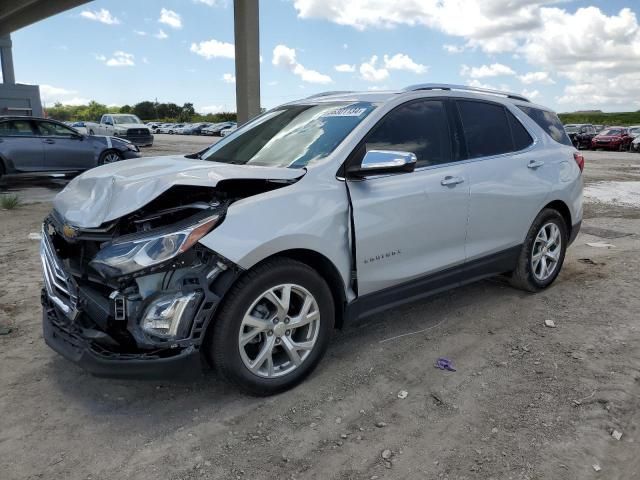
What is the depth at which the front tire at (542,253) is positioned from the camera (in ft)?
15.3

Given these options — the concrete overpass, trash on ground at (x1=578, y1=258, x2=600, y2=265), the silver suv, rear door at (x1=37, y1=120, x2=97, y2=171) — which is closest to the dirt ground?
the silver suv

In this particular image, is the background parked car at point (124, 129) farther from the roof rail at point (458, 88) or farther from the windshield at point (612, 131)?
the windshield at point (612, 131)

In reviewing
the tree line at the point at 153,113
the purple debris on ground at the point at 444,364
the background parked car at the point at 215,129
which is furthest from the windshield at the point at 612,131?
the tree line at the point at 153,113

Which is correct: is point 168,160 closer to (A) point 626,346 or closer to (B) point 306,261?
(B) point 306,261

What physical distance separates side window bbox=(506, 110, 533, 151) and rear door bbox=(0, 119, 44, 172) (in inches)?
430

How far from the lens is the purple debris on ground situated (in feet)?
11.4

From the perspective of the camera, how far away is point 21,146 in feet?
38.3

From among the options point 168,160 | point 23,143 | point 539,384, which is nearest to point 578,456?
point 539,384

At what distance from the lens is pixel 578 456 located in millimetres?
2572

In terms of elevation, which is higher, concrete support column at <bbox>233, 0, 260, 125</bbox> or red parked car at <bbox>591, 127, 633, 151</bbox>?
concrete support column at <bbox>233, 0, 260, 125</bbox>

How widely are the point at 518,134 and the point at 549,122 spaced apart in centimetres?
62

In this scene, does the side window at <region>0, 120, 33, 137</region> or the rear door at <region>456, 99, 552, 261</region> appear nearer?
the rear door at <region>456, 99, 552, 261</region>

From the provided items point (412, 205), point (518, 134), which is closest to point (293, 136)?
point (412, 205)

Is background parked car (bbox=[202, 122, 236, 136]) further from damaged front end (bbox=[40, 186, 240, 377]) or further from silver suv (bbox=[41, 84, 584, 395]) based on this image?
damaged front end (bbox=[40, 186, 240, 377])
